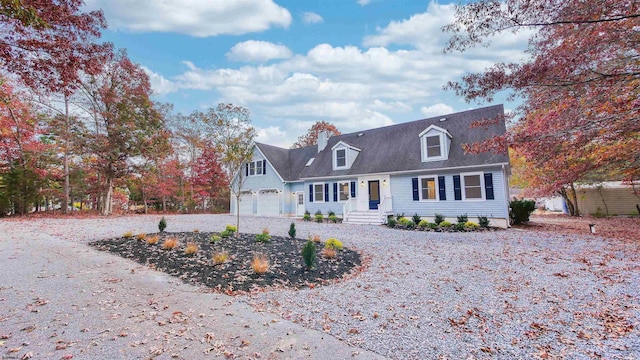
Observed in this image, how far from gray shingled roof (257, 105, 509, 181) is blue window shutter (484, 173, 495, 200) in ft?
2.43

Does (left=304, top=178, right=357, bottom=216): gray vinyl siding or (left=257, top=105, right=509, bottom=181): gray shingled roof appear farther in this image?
(left=304, top=178, right=357, bottom=216): gray vinyl siding

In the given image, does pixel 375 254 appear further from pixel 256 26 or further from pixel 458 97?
pixel 256 26

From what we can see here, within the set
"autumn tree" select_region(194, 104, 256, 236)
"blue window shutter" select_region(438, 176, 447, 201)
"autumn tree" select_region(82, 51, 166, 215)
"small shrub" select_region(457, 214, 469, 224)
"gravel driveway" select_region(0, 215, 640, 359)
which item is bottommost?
"gravel driveway" select_region(0, 215, 640, 359)

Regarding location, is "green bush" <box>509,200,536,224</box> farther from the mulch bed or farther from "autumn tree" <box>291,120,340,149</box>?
"autumn tree" <box>291,120,340,149</box>

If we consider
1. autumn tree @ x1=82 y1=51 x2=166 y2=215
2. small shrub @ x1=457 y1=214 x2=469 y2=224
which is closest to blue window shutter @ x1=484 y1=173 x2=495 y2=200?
small shrub @ x1=457 y1=214 x2=469 y2=224

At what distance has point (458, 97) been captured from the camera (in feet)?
24.6

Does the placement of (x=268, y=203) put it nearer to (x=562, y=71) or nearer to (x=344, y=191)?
(x=344, y=191)

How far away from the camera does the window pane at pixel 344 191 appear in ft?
61.3

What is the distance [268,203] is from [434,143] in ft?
44.0

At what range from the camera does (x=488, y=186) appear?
45.0ft

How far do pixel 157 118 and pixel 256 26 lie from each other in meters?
13.9

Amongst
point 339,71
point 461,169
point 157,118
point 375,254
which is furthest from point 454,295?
point 157,118

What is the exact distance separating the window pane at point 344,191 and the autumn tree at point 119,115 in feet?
48.0

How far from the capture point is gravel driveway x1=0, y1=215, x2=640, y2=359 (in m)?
3.11
